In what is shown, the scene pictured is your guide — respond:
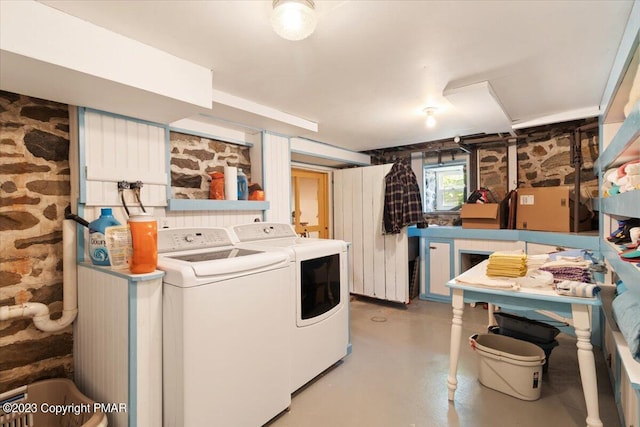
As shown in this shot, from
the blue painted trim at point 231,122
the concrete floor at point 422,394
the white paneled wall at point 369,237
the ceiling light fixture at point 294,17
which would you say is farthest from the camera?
the white paneled wall at point 369,237

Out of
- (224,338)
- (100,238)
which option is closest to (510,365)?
(224,338)

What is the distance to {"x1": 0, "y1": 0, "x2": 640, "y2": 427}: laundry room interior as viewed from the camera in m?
1.48

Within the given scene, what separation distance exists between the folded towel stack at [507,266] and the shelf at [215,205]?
6.38ft

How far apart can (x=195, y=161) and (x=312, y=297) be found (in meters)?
1.55

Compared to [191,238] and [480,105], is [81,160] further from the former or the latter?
[480,105]

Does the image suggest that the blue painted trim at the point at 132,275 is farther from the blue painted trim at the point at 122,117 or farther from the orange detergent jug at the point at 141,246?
the blue painted trim at the point at 122,117

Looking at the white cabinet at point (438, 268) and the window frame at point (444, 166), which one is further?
the window frame at point (444, 166)

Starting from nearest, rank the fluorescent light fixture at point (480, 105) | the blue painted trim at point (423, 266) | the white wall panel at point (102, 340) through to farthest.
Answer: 1. the white wall panel at point (102, 340)
2. the fluorescent light fixture at point (480, 105)
3. the blue painted trim at point (423, 266)

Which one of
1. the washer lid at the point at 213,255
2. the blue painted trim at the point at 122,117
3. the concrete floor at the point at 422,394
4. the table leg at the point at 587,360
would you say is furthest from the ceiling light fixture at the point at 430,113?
the blue painted trim at the point at 122,117

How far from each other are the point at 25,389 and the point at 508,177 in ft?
15.7

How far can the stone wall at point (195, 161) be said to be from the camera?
257 cm

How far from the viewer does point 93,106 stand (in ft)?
6.25

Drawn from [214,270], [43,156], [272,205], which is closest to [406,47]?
[214,270]

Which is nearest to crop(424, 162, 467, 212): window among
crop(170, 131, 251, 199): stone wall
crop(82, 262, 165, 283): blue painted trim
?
crop(170, 131, 251, 199): stone wall
